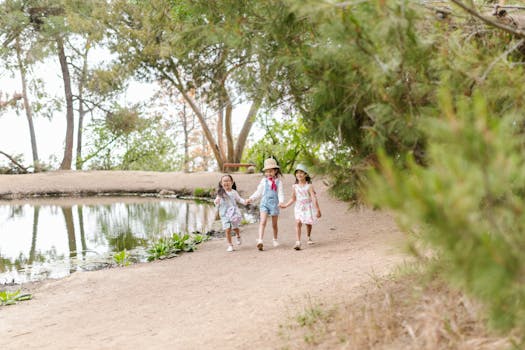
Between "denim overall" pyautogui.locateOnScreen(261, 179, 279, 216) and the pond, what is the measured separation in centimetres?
212

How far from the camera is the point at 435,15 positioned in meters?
3.59

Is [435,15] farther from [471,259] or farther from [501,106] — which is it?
[471,259]

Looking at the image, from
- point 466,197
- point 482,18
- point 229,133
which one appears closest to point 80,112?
point 229,133

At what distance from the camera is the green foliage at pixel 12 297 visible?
635 cm

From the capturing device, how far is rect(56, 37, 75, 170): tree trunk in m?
23.0

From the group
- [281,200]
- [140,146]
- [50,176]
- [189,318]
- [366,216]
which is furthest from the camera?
[140,146]

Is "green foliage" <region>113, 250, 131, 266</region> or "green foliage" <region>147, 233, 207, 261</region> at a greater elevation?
→ "green foliage" <region>147, 233, 207, 261</region>

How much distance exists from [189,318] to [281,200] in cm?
311

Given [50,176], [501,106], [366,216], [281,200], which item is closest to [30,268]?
[281,200]

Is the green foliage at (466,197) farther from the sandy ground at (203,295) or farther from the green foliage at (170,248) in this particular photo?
the green foliage at (170,248)

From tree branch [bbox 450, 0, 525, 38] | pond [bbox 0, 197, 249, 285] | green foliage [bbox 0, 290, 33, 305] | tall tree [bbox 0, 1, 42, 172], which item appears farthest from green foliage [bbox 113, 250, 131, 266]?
tall tree [bbox 0, 1, 42, 172]

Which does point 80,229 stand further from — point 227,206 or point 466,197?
point 466,197

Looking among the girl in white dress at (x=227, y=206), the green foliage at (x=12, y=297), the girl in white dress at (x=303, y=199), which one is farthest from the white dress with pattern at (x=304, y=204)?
the green foliage at (x=12, y=297)

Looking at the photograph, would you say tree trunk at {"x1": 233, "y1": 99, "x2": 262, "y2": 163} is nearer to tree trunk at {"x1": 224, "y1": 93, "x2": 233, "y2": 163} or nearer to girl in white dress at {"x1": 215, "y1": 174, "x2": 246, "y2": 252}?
tree trunk at {"x1": 224, "y1": 93, "x2": 233, "y2": 163}
